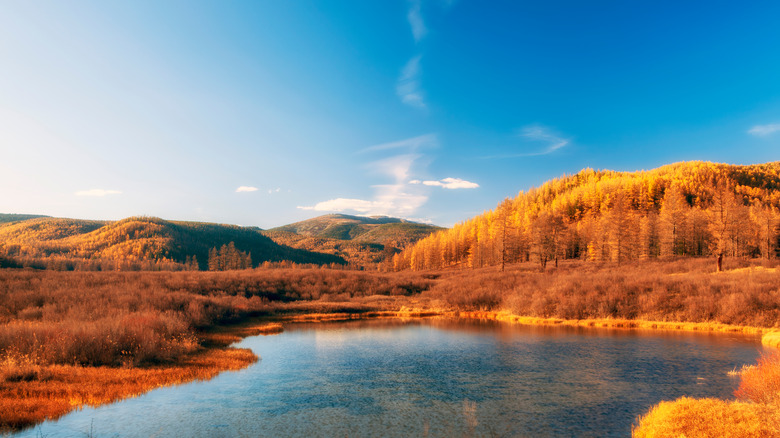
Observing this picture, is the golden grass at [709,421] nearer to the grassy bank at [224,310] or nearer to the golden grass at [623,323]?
the grassy bank at [224,310]

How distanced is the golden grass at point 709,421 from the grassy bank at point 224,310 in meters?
21.3

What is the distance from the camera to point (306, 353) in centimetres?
2873

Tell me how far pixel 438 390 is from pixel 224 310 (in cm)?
3482

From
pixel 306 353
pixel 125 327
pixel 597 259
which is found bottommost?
pixel 306 353

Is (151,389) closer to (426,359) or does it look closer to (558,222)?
(426,359)

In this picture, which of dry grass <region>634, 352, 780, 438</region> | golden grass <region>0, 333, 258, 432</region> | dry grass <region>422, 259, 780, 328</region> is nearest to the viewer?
dry grass <region>634, 352, 780, 438</region>

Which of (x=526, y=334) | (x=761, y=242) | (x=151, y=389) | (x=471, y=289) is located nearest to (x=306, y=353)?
(x=151, y=389)

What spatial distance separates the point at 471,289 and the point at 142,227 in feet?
628

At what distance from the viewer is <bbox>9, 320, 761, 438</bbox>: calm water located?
46.7ft

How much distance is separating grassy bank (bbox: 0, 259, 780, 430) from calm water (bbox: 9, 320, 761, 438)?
2849 millimetres

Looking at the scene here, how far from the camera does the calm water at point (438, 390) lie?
14234mm

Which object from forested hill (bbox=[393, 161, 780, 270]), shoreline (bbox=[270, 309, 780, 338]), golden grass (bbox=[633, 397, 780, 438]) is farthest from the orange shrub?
forested hill (bbox=[393, 161, 780, 270])

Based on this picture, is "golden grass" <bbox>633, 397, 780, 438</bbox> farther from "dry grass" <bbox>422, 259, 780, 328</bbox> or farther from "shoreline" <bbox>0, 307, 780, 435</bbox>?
"dry grass" <bbox>422, 259, 780, 328</bbox>

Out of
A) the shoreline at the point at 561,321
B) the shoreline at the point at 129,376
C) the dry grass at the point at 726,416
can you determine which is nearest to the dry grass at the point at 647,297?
the shoreline at the point at 561,321
